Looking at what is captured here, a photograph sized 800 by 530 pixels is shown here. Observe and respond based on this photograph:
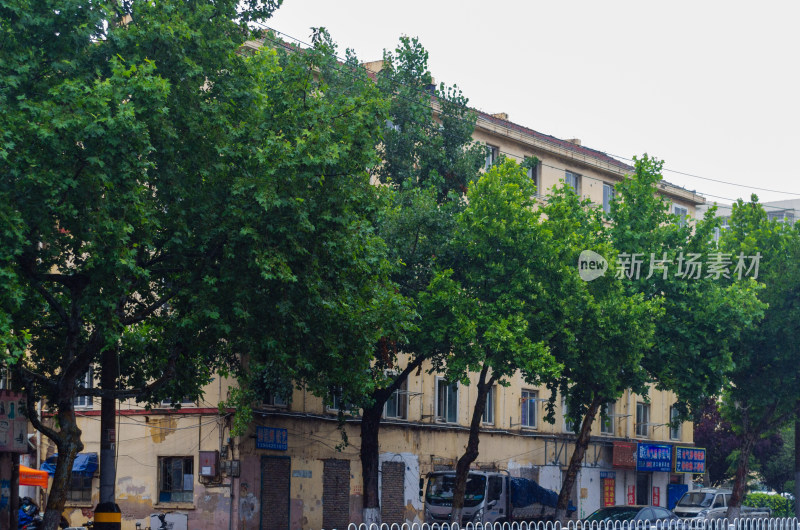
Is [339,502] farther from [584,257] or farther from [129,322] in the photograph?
[129,322]

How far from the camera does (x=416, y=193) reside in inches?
1079

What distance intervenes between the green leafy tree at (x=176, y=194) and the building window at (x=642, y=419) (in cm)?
3133

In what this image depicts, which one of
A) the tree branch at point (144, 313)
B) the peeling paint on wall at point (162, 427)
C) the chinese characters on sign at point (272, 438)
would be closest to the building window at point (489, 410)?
the chinese characters on sign at point (272, 438)

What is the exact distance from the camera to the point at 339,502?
33.9m

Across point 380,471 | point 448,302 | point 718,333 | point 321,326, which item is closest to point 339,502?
point 380,471

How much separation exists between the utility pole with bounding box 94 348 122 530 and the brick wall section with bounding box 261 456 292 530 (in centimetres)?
1141

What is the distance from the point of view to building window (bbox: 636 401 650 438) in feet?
163

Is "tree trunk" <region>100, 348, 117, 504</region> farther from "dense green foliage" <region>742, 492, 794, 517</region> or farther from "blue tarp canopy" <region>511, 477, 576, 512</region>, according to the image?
"dense green foliage" <region>742, 492, 794, 517</region>

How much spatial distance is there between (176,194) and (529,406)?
2785 centimetres

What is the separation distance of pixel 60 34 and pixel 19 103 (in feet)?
5.38

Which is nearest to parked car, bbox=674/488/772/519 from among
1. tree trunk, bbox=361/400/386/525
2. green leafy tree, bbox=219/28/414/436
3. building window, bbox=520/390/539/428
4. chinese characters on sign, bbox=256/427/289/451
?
building window, bbox=520/390/539/428

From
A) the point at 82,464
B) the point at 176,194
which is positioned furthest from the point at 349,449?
the point at 176,194

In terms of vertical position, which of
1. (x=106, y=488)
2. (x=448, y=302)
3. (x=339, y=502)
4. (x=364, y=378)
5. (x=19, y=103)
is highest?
(x=19, y=103)

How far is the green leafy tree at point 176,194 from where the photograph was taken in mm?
16188
